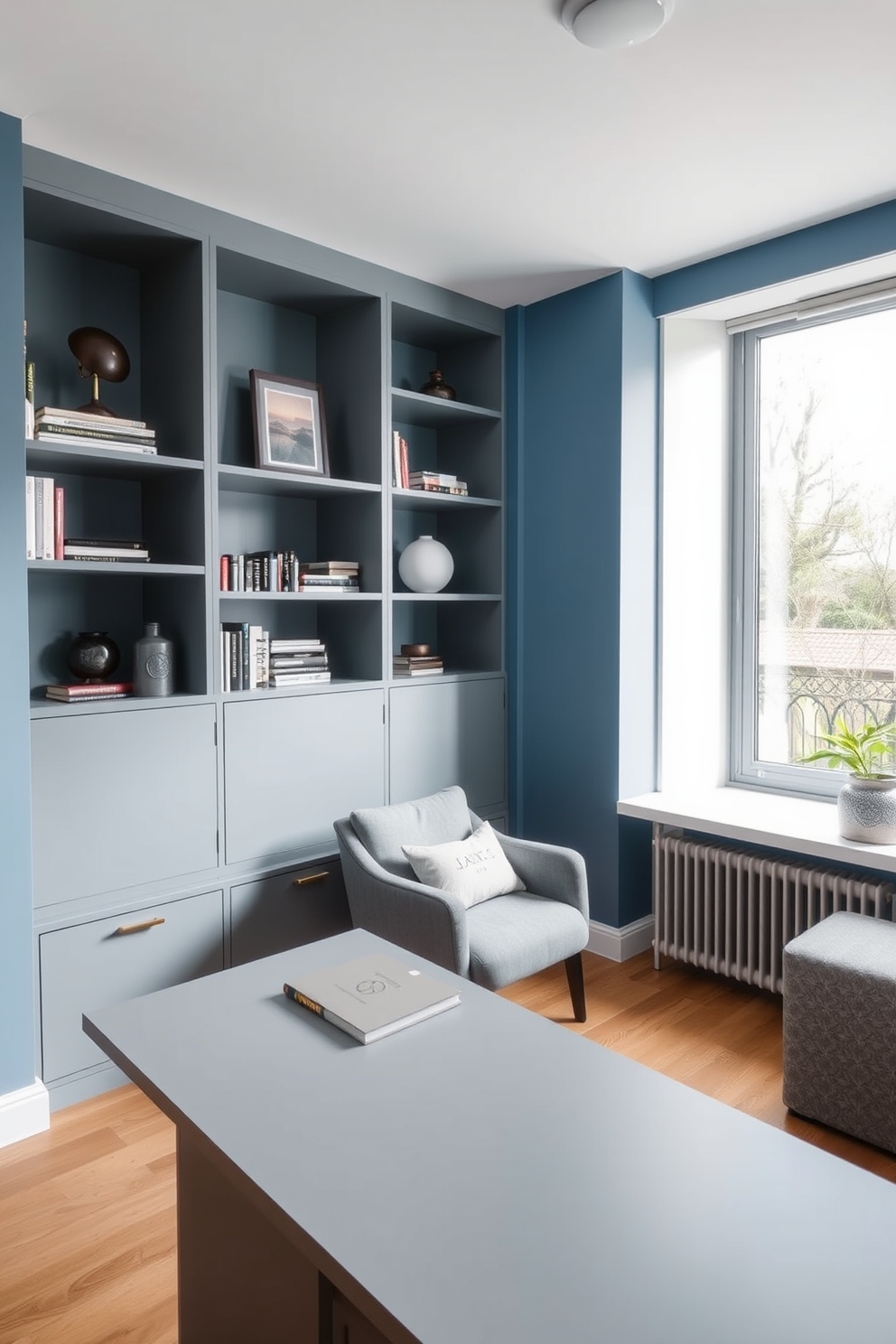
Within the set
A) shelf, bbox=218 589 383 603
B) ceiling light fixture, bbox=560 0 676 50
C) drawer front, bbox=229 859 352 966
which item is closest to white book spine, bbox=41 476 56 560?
shelf, bbox=218 589 383 603

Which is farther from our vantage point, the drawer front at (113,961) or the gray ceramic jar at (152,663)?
the gray ceramic jar at (152,663)

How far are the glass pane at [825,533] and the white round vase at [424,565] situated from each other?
1.31 metres

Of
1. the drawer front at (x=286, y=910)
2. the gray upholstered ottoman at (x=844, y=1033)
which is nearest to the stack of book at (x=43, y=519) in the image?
the drawer front at (x=286, y=910)

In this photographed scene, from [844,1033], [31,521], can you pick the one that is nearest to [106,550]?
[31,521]

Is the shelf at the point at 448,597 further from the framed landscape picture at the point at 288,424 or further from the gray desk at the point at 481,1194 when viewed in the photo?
the gray desk at the point at 481,1194

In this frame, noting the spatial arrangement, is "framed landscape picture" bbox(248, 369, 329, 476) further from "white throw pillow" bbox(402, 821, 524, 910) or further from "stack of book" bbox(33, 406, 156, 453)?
"white throw pillow" bbox(402, 821, 524, 910)

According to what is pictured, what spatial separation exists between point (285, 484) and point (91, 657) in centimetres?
89

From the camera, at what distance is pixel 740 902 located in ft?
10.6

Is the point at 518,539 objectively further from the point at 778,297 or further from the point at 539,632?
the point at 778,297

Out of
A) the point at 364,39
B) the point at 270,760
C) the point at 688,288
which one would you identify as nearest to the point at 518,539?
the point at 688,288

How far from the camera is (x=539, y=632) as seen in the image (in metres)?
3.75

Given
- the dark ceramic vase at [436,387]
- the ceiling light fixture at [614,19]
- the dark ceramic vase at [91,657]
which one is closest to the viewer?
the ceiling light fixture at [614,19]

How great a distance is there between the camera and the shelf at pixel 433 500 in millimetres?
3416

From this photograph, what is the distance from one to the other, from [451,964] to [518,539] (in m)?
1.88
